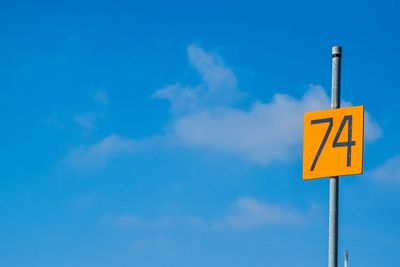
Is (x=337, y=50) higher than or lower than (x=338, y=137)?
higher

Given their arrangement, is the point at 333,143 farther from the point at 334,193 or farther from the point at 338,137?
the point at 334,193

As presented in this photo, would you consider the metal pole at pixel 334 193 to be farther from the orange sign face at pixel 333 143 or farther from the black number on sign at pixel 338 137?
the black number on sign at pixel 338 137

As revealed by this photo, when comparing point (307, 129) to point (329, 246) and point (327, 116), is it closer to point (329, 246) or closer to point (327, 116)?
point (327, 116)

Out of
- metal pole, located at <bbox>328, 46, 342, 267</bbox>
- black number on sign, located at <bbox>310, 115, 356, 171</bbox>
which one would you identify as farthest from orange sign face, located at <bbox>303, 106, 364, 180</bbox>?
metal pole, located at <bbox>328, 46, 342, 267</bbox>

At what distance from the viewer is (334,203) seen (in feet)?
43.0

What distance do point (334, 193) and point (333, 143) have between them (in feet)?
2.67

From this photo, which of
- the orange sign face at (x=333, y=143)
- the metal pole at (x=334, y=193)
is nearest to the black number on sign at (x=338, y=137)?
the orange sign face at (x=333, y=143)

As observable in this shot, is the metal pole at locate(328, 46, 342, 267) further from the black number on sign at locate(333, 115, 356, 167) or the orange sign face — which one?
the black number on sign at locate(333, 115, 356, 167)

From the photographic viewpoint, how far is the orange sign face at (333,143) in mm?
13109

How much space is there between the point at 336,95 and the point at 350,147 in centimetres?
95

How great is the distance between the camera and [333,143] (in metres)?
13.4

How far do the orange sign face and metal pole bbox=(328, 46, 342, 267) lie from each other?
0.19 meters

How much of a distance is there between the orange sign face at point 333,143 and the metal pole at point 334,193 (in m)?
0.19

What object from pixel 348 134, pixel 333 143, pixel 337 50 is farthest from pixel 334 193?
pixel 337 50
